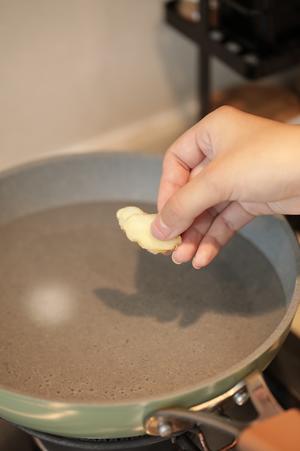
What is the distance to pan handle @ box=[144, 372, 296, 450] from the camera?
44cm

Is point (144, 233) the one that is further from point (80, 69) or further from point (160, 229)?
point (80, 69)

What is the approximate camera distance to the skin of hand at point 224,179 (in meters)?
0.53

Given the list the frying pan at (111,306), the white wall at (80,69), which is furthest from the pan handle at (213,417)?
the white wall at (80,69)

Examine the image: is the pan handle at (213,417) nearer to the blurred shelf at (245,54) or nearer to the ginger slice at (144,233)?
the ginger slice at (144,233)

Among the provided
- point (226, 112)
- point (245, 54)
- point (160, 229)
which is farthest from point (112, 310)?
point (245, 54)

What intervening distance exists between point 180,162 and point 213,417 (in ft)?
0.94

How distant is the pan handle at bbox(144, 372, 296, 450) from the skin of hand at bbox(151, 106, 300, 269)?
0.16 meters

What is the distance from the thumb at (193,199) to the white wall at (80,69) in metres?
0.58

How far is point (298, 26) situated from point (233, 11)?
0.11 m

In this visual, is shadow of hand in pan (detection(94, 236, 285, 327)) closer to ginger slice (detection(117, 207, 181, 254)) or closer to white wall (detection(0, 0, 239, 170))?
ginger slice (detection(117, 207, 181, 254))

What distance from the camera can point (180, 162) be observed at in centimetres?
65

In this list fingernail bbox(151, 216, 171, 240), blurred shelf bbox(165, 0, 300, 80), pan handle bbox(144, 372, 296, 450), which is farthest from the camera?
blurred shelf bbox(165, 0, 300, 80)

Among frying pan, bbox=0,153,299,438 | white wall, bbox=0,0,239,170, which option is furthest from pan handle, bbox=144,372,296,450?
white wall, bbox=0,0,239,170

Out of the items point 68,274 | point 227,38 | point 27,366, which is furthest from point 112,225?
point 227,38
